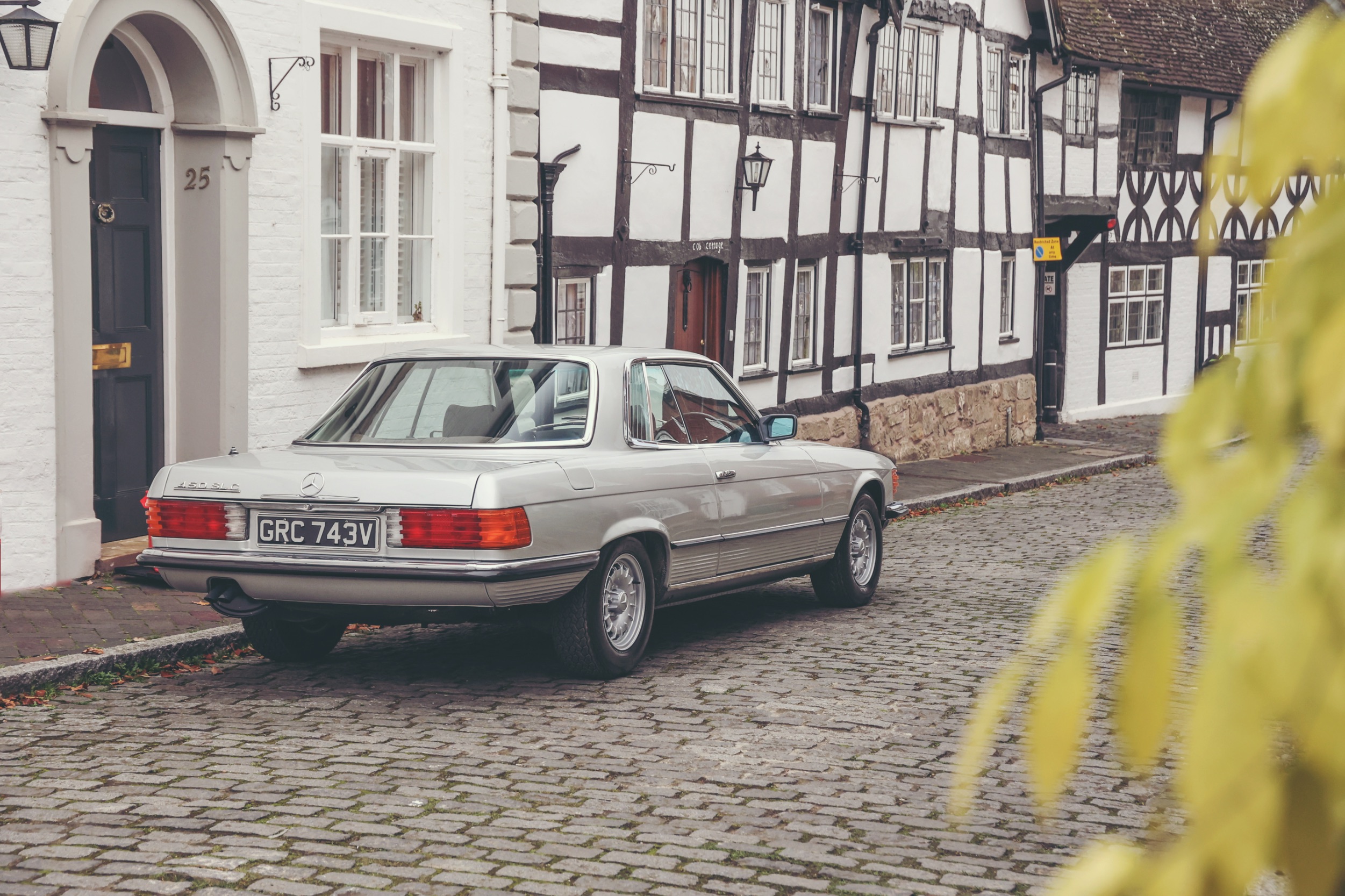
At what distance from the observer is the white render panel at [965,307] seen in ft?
72.8

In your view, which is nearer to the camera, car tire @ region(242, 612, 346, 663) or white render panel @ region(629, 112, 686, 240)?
car tire @ region(242, 612, 346, 663)

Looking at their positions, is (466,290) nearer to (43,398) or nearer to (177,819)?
(43,398)

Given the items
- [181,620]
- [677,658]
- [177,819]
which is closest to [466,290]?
[181,620]

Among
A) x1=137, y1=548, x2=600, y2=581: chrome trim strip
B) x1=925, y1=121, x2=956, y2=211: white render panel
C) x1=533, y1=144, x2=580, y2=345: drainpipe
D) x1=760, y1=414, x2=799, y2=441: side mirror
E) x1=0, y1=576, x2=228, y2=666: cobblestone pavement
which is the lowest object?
x1=0, y1=576, x2=228, y2=666: cobblestone pavement

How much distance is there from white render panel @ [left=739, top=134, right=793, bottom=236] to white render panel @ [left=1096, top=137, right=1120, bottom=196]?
993 centimetres

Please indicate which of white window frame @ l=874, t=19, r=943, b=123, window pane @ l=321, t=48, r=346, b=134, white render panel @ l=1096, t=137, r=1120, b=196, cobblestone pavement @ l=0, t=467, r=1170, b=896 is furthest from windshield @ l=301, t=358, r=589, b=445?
white render panel @ l=1096, t=137, r=1120, b=196

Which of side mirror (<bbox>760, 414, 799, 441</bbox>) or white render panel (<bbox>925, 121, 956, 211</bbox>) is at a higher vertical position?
white render panel (<bbox>925, 121, 956, 211</bbox>)

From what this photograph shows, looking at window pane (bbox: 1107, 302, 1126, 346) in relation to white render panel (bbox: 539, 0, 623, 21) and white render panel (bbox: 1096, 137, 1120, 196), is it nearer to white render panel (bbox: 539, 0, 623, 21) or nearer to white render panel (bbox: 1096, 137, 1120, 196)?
white render panel (bbox: 1096, 137, 1120, 196)

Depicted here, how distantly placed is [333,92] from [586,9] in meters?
3.49

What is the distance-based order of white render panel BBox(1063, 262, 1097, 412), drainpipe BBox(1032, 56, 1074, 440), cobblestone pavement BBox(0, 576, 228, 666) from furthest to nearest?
white render panel BBox(1063, 262, 1097, 412)
drainpipe BBox(1032, 56, 1074, 440)
cobblestone pavement BBox(0, 576, 228, 666)

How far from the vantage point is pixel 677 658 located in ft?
26.9

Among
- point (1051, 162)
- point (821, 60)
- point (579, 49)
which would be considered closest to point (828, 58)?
point (821, 60)

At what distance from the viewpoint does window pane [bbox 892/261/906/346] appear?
20766 millimetres

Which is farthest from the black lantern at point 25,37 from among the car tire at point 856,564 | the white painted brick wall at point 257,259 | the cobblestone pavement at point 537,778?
the car tire at point 856,564
